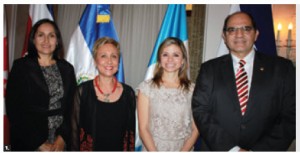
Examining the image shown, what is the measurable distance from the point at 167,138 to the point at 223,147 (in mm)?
510

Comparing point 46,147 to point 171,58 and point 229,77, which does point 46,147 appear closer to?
point 171,58

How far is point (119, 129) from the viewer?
7.30 feet

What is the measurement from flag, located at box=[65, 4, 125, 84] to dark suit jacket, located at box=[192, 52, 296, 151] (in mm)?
1410

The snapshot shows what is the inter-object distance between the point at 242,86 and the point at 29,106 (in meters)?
1.93

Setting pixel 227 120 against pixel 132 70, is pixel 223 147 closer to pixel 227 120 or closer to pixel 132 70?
pixel 227 120

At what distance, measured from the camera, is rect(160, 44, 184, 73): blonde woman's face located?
225 centimetres

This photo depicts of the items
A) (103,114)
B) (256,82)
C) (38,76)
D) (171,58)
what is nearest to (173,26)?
(171,58)

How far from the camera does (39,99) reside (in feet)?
7.28

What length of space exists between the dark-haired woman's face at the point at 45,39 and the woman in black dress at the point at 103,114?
0.47 meters

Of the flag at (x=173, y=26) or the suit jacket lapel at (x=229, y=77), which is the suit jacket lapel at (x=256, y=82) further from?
the flag at (x=173, y=26)

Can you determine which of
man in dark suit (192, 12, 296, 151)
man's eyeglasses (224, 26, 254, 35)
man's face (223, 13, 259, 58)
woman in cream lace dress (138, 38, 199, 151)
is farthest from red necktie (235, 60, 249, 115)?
woman in cream lace dress (138, 38, 199, 151)

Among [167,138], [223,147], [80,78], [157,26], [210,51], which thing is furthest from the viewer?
[157,26]

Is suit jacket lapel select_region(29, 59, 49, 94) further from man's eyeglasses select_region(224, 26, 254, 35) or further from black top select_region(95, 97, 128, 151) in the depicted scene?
man's eyeglasses select_region(224, 26, 254, 35)

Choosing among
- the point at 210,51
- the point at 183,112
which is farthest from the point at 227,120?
the point at 210,51
